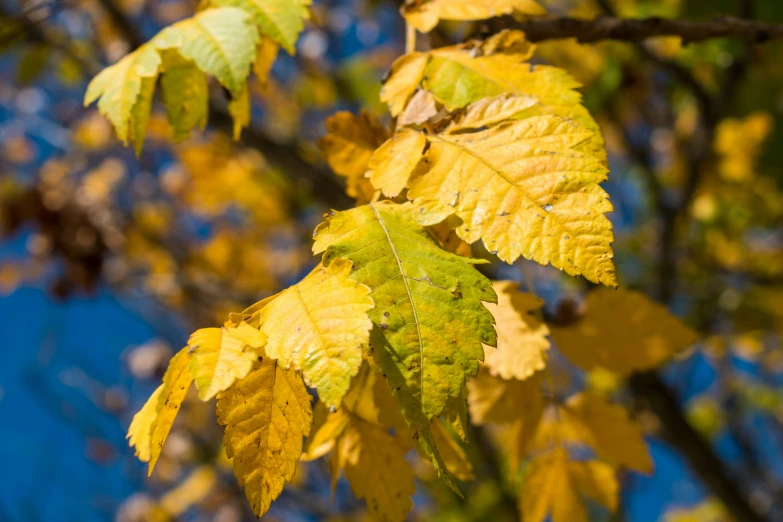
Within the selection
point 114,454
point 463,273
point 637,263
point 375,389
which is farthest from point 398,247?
point 114,454

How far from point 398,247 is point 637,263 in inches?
125

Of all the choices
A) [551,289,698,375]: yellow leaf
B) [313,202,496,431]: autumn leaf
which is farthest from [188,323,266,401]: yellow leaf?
[551,289,698,375]: yellow leaf

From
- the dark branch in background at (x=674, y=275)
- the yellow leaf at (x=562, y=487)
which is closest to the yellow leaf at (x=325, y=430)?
the yellow leaf at (x=562, y=487)

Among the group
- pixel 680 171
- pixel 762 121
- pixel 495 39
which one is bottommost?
pixel 680 171

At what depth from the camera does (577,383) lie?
3.62 meters

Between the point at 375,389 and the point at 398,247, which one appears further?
the point at 375,389

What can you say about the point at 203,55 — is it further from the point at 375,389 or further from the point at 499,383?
the point at 499,383

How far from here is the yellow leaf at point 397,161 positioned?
0.67m

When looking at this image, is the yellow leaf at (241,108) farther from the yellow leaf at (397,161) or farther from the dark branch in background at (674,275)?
the dark branch in background at (674,275)

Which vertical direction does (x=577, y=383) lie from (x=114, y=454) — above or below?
above

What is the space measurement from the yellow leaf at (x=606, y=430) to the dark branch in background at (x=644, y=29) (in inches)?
23.4

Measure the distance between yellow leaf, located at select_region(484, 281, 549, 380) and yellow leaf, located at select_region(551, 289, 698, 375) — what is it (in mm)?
149

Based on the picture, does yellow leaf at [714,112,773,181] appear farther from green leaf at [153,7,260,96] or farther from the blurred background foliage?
green leaf at [153,7,260,96]

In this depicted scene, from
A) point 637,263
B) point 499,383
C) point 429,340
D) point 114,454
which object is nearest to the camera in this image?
point 429,340
